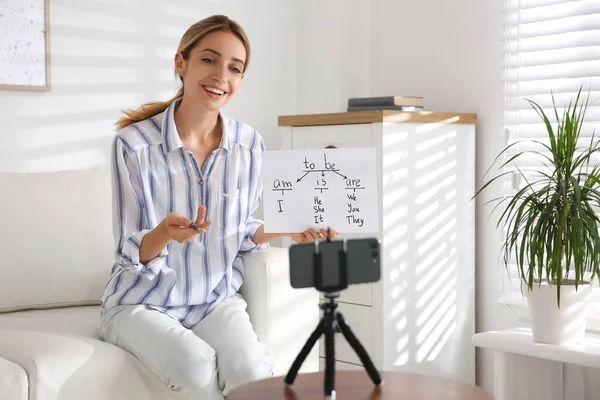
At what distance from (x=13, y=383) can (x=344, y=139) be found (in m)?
1.43

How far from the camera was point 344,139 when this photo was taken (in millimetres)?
2789

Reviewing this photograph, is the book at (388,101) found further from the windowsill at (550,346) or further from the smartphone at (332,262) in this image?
the smartphone at (332,262)

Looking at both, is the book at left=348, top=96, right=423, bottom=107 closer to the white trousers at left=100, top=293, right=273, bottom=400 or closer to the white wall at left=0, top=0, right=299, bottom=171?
the white wall at left=0, top=0, right=299, bottom=171

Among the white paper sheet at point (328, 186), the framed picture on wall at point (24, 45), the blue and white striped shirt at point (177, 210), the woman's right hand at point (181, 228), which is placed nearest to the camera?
the white paper sheet at point (328, 186)

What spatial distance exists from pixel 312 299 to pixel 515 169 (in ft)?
3.40

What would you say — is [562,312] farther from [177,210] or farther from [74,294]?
[74,294]

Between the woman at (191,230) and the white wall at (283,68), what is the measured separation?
2.43ft

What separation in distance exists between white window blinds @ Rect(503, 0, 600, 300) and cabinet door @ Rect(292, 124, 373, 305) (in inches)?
19.2

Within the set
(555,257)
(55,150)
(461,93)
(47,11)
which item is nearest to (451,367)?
(555,257)

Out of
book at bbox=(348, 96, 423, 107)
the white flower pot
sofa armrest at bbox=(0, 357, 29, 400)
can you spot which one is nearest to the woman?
sofa armrest at bbox=(0, 357, 29, 400)

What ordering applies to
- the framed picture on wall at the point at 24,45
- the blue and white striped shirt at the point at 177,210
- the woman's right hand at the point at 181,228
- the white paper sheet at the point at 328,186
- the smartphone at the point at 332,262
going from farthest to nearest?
the framed picture on wall at the point at 24,45 < the blue and white striped shirt at the point at 177,210 < the woman's right hand at the point at 181,228 < the white paper sheet at the point at 328,186 < the smartphone at the point at 332,262

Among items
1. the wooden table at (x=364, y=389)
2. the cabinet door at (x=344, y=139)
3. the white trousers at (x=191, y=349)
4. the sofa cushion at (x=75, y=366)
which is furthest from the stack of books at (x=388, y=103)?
the wooden table at (x=364, y=389)

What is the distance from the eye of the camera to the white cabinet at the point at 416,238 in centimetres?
273

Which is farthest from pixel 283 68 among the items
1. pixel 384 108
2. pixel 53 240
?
pixel 53 240
